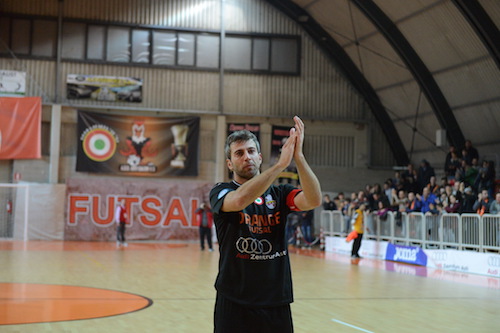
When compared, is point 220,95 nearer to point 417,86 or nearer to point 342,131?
point 342,131

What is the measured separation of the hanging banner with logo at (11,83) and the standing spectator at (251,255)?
30549 millimetres

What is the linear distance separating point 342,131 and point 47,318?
27.8 metres

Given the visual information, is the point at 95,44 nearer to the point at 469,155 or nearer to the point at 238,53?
the point at 238,53

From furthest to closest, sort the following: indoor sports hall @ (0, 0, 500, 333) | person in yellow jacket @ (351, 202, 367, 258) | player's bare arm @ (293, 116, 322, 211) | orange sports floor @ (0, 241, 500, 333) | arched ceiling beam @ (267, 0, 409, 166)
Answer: arched ceiling beam @ (267, 0, 409, 166) < indoor sports hall @ (0, 0, 500, 333) < person in yellow jacket @ (351, 202, 367, 258) < orange sports floor @ (0, 241, 500, 333) < player's bare arm @ (293, 116, 322, 211)

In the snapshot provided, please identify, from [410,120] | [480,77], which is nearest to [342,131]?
[410,120]

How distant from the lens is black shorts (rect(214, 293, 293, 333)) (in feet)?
14.4

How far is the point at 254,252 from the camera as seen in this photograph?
4.46 meters

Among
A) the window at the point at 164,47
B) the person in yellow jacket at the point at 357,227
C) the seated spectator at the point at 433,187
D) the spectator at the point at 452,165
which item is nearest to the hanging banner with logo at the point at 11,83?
the window at the point at 164,47

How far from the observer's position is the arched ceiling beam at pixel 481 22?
2442cm

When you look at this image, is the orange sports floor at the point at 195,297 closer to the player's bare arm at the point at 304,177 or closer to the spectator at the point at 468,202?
the spectator at the point at 468,202

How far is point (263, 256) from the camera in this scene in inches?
175

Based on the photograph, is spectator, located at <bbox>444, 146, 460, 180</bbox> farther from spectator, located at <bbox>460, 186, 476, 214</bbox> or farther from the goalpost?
the goalpost

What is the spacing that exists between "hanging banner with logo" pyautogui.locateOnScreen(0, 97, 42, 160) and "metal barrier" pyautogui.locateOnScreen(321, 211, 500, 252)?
16.8m

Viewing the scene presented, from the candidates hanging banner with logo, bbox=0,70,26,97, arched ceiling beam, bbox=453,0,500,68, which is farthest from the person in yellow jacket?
hanging banner with logo, bbox=0,70,26,97
